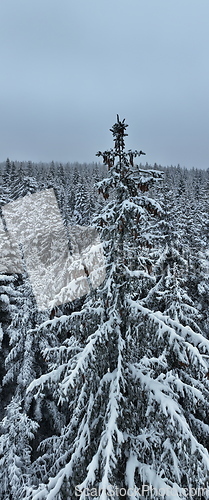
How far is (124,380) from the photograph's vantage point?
561cm

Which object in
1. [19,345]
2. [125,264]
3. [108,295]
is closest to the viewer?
[108,295]

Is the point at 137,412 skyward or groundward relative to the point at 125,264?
groundward

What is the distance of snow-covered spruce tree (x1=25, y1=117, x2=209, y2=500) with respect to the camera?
508cm

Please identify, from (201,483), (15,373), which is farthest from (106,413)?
(15,373)

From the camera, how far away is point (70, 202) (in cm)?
4809

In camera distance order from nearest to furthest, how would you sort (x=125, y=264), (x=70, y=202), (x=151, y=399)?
(x=151, y=399) < (x=125, y=264) < (x=70, y=202)

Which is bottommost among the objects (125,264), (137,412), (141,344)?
(137,412)

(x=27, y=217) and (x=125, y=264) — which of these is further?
(x=27, y=217)

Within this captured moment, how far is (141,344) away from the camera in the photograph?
21.0ft

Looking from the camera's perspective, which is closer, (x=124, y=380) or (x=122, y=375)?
(x=124, y=380)

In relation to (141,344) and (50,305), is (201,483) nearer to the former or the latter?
(141,344)

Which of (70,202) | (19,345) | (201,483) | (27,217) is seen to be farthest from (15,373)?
(70,202)

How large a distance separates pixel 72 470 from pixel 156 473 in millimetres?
1641

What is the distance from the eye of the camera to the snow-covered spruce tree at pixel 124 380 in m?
5.08
